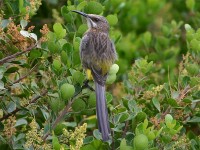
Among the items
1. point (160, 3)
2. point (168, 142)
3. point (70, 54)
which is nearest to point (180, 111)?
point (168, 142)

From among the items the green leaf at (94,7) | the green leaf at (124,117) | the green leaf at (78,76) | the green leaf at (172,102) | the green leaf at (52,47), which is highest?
the green leaf at (94,7)

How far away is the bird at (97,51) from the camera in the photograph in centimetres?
545

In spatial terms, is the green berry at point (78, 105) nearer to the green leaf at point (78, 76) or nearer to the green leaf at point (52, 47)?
the green leaf at point (78, 76)

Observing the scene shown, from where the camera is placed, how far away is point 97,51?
5980 millimetres

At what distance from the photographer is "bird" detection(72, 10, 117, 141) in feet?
17.9


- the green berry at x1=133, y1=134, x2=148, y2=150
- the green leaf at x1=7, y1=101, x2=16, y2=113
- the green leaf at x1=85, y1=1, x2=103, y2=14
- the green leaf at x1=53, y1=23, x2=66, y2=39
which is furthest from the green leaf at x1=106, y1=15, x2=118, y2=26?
the green berry at x1=133, y1=134, x2=148, y2=150

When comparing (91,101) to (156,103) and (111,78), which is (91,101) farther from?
(111,78)

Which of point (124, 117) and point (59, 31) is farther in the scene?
point (59, 31)

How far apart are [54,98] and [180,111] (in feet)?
3.83

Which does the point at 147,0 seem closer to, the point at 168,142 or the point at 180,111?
the point at 180,111

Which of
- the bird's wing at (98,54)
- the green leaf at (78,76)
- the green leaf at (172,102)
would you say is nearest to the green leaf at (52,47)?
the green leaf at (78,76)

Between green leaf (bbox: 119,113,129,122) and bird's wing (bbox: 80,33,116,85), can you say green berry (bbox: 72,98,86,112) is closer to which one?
green leaf (bbox: 119,113,129,122)

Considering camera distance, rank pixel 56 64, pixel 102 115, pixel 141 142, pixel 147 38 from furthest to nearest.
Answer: pixel 147 38
pixel 102 115
pixel 56 64
pixel 141 142

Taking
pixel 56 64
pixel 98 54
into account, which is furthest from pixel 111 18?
pixel 56 64
